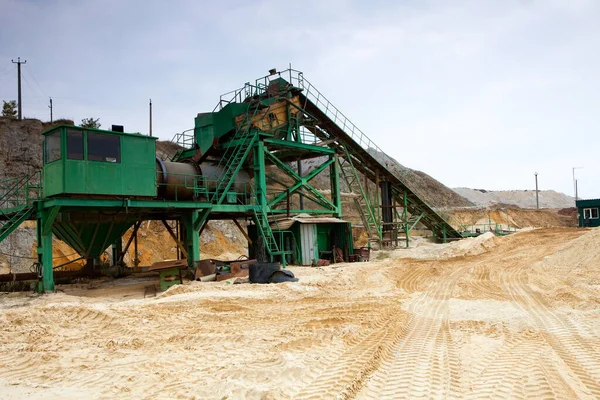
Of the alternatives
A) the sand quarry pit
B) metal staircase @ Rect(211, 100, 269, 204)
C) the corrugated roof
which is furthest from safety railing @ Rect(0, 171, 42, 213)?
the corrugated roof

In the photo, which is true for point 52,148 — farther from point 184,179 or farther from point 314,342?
point 314,342

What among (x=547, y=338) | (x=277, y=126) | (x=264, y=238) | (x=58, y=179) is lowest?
(x=547, y=338)

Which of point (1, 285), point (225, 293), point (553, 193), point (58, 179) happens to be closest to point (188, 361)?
point (225, 293)

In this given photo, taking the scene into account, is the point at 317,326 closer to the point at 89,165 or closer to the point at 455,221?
the point at 89,165

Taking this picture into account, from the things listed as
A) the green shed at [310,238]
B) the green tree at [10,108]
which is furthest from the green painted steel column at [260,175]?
the green tree at [10,108]

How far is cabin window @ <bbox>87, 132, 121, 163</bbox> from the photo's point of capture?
1551 cm

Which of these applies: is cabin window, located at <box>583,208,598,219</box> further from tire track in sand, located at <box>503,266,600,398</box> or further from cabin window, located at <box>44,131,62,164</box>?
cabin window, located at <box>44,131,62,164</box>

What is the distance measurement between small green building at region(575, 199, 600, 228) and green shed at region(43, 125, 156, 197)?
4131 centimetres

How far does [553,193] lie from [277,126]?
9713 centimetres

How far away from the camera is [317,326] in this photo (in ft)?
31.3

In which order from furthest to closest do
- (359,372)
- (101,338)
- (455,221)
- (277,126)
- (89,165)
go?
(455,221) → (277,126) → (89,165) → (101,338) → (359,372)

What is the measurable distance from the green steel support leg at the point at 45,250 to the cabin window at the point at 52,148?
5.26 ft

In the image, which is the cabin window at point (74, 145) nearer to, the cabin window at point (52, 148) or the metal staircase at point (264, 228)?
the cabin window at point (52, 148)

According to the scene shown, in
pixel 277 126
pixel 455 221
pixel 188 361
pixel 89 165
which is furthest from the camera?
pixel 455 221
